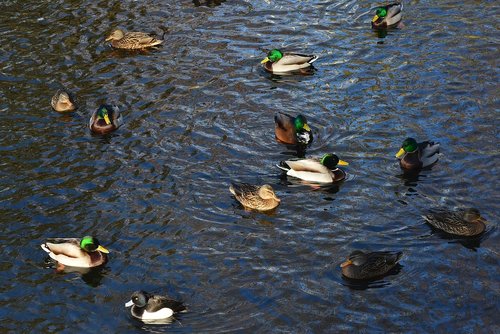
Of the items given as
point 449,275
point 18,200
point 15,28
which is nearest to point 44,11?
point 15,28

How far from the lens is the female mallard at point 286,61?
1909 cm

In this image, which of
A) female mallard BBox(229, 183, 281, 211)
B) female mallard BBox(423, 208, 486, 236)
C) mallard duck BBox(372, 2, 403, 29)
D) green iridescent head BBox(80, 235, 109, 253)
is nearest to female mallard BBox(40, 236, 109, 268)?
green iridescent head BBox(80, 235, 109, 253)

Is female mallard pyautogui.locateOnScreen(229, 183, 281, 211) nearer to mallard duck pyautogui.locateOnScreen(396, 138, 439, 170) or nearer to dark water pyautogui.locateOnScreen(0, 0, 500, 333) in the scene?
dark water pyautogui.locateOnScreen(0, 0, 500, 333)

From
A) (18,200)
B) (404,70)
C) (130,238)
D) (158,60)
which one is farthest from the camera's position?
(158,60)

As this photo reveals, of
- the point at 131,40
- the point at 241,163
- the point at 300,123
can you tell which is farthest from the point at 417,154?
the point at 131,40

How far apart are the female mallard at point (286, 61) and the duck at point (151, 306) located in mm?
8322

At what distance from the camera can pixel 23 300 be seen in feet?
40.9

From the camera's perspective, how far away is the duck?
11.9 metres

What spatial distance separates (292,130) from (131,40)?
586 centimetres

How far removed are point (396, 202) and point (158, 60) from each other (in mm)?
7774

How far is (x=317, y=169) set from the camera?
15234 millimetres

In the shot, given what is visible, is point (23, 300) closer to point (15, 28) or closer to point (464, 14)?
point (15, 28)

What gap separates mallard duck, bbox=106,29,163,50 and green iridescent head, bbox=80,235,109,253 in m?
8.28

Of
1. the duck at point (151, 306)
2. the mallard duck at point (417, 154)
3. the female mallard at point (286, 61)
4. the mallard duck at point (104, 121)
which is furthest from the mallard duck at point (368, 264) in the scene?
the female mallard at point (286, 61)
